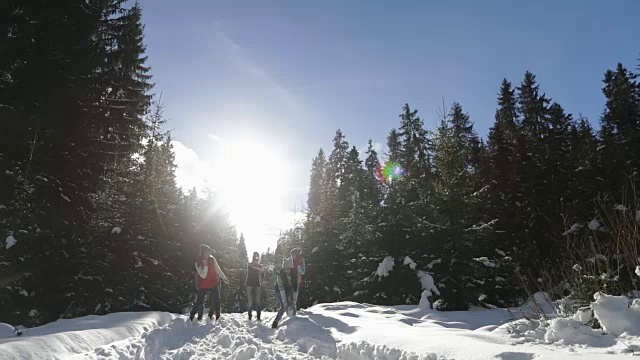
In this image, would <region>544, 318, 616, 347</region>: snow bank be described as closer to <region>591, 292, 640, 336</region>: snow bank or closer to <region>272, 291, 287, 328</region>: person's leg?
<region>591, 292, 640, 336</region>: snow bank

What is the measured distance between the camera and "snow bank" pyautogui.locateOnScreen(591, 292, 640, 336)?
5027mm

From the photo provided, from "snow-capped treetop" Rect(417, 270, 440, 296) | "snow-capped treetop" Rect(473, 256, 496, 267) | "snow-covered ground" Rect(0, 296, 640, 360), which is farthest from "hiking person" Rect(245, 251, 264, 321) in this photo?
"snow-capped treetop" Rect(473, 256, 496, 267)

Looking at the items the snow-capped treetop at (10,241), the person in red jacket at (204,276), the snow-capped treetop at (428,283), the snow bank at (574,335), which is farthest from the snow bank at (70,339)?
the snow-capped treetop at (428,283)

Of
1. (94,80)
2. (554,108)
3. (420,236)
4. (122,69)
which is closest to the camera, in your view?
(94,80)

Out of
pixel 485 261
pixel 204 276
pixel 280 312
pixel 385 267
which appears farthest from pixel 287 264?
pixel 485 261

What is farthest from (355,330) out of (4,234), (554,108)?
(554,108)

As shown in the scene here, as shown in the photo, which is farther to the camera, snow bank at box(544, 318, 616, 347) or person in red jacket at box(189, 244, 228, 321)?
person in red jacket at box(189, 244, 228, 321)

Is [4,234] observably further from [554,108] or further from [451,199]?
[554,108]

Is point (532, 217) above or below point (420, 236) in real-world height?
above

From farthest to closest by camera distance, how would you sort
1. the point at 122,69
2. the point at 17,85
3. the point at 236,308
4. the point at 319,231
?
the point at 236,308 < the point at 319,231 < the point at 122,69 < the point at 17,85

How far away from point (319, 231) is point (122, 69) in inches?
654

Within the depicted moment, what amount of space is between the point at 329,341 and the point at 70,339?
4413 mm

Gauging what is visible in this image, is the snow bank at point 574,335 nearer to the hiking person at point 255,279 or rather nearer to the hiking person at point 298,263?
the hiking person at point 298,263

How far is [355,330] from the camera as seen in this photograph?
8.74 meters
